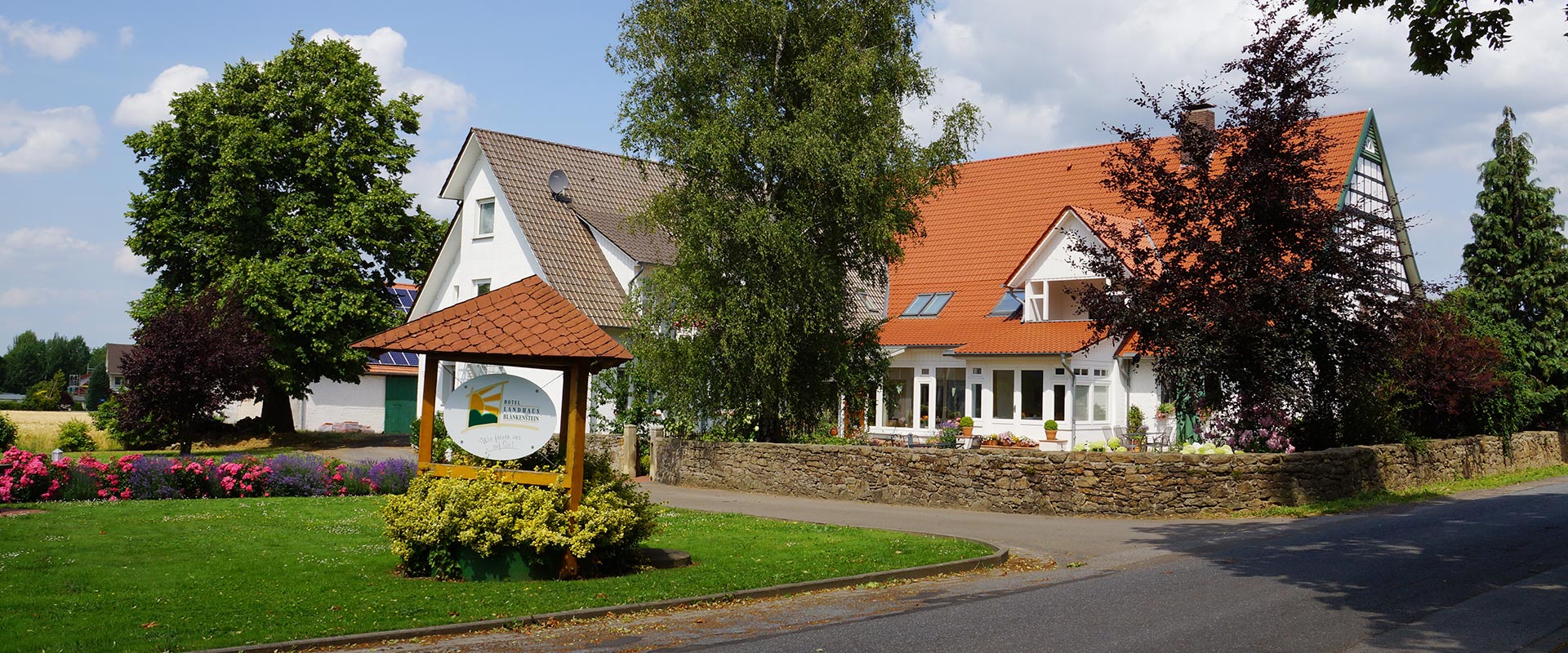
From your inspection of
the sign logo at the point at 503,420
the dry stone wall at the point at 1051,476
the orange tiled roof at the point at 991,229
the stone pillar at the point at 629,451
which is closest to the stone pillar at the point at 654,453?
the stone pillar at the point at 629,451

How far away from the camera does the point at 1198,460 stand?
19062mm

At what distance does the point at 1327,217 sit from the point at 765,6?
11.0 m

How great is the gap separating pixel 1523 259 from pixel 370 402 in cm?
4247

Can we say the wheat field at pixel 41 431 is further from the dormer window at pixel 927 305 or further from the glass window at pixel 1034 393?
the glass window at pixel 1034 393

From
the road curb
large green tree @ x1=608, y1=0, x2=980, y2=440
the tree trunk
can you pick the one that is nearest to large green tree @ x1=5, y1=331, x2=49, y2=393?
the tree trunk

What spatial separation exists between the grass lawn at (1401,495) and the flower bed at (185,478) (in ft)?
49.4

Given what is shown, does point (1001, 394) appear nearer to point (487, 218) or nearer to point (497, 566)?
point (487, 218)

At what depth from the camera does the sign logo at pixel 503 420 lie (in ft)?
39.4

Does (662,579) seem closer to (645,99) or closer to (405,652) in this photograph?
(405,652)

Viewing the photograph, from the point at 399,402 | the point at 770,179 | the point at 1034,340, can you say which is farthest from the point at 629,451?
the point at 399,402

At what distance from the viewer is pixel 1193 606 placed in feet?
34.5

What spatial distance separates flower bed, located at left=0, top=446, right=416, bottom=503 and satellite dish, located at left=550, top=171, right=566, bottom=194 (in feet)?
46.1

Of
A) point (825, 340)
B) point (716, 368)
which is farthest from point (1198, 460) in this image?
point (716, 368)

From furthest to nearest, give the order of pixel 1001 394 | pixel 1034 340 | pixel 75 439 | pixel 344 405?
1. pixel 344 405
2. pixel 75 439
3. pixel 1001 394
4. pixel 1034 340
